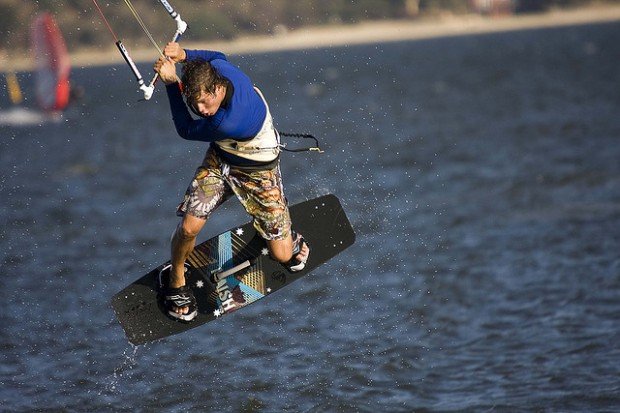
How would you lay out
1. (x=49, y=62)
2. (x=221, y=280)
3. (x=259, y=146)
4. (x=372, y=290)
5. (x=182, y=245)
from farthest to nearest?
1. (x=49, y=62)
2. (x=372, y=290)
3. (x=221, y=280)
4. (x=182, y=245)
5. (x=259, y=146)

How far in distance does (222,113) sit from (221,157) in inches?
27.3

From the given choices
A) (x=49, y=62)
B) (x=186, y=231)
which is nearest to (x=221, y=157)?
(x=186, y=231)

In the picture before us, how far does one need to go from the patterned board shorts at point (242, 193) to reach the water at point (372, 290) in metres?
1.76

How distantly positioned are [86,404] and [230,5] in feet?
200

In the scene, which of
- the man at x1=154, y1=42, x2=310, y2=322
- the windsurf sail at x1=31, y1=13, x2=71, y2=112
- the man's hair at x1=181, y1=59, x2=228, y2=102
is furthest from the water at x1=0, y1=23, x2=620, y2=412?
the man's hair at x1=181, y1=59, x2=228, y2=102

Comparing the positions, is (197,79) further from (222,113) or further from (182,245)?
(182,245)

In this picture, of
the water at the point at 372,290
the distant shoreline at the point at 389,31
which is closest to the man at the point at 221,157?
the water at the point at 372,290

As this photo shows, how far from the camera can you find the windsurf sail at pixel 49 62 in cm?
2767

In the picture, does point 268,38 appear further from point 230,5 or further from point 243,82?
point 243,82

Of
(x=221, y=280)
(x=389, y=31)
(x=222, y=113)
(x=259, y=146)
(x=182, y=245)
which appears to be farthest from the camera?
(x=389, y=31)

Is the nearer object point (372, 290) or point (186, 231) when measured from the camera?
point (186, 231)

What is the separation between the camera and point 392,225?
1817 cm

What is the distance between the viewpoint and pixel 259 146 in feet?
26.2

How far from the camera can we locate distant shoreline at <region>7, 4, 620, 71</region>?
119m
